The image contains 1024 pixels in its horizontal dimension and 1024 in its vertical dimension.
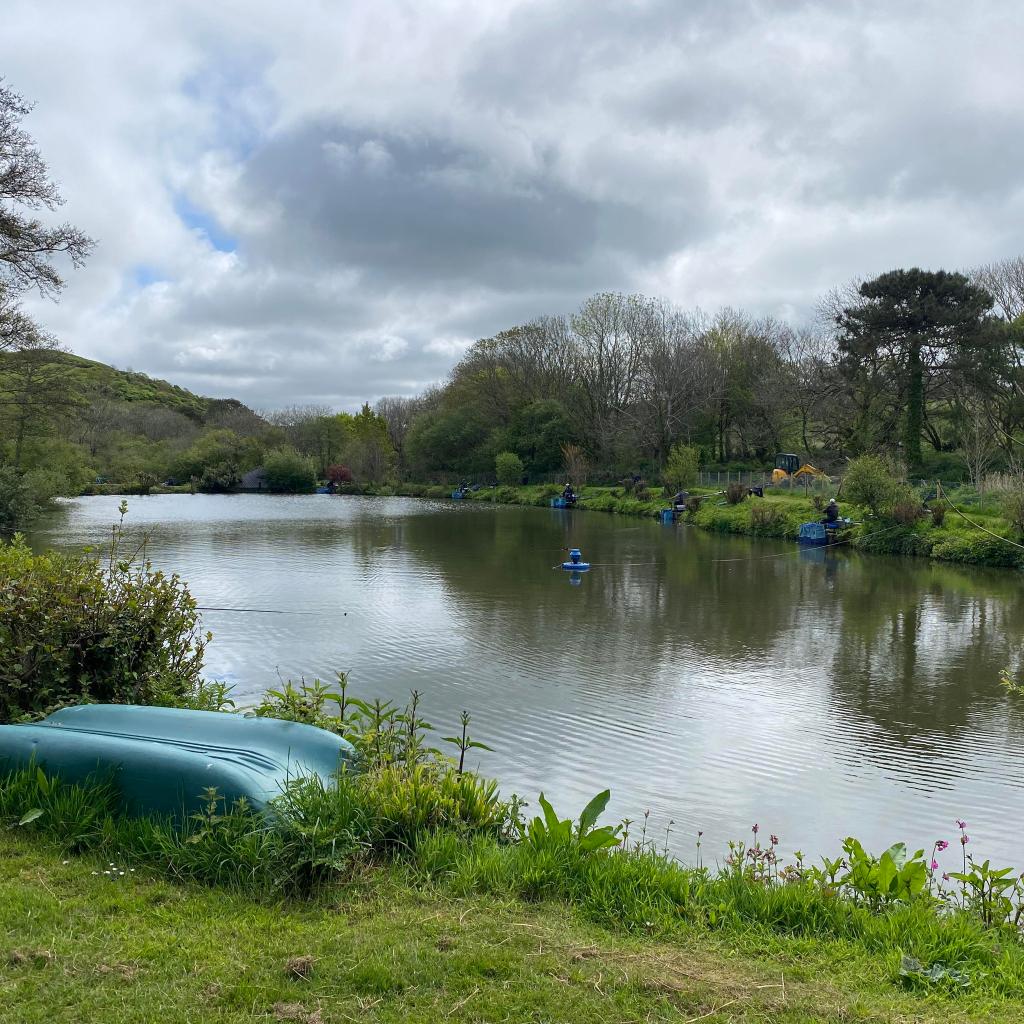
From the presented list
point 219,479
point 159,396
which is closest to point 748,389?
point 219,479

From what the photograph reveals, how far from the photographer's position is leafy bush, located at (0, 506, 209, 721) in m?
5.06

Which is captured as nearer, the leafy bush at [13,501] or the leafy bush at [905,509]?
the leafy bush at [905,509]

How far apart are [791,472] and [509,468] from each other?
2036 cm

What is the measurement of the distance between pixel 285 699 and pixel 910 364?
38282 millimetres

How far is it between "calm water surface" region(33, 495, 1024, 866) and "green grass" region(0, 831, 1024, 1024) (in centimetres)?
289

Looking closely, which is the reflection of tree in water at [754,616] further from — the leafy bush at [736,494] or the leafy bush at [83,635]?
the leafy bush at [736,494]

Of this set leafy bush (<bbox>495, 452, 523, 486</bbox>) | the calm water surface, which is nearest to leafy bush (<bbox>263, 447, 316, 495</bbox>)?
leafy bush (<bbox>495, 452, 523, 486</bbox>)

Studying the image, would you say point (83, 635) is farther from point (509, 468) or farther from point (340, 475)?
point (340, 475)

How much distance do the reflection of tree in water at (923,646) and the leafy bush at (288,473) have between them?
201ft

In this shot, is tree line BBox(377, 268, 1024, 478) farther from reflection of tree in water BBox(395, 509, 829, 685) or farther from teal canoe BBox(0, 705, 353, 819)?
teal canoe BBox(0, 705, 353, 819)

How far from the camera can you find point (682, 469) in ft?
138

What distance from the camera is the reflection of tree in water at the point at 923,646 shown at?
972 cm

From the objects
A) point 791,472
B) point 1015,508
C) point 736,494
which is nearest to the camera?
point 1015,508

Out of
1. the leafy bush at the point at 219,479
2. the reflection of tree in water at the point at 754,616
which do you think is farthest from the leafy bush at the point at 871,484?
the leafy bush at the point at 219,479
